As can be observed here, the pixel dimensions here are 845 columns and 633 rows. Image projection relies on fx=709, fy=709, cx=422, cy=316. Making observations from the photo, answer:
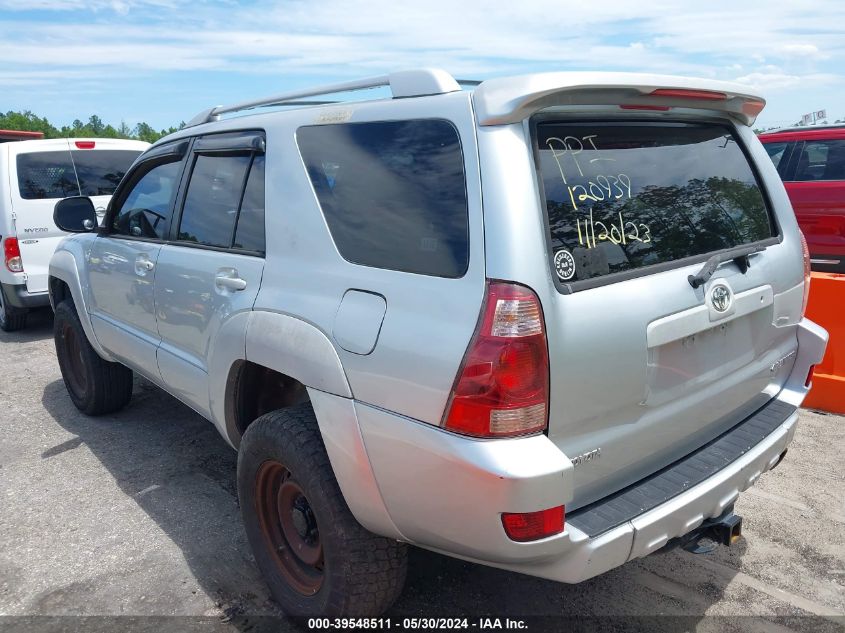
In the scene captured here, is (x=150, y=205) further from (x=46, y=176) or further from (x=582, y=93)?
(x=46, y=176)

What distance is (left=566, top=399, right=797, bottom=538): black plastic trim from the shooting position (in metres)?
2.11

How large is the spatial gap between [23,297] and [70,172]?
1.42 metres

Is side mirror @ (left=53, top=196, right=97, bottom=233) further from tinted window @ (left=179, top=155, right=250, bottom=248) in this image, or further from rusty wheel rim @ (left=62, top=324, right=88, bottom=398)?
tinted window @ (left=179, top=155, right=250, bottom=248)

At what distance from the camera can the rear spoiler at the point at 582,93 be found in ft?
6.56

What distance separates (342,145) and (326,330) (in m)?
0.69

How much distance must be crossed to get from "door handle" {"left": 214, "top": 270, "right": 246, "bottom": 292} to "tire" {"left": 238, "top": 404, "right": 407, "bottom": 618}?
552mm

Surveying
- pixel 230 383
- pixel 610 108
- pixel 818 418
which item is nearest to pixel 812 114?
pixel 818 418

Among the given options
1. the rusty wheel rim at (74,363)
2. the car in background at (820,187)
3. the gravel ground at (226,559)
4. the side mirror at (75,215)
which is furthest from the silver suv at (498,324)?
the car in background at (820,187)

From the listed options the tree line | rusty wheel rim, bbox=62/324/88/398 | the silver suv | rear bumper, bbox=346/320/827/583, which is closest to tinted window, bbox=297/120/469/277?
the silver suv

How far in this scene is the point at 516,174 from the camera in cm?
201

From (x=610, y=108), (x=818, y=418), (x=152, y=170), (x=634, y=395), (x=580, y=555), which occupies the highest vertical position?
(x=610, y=108)

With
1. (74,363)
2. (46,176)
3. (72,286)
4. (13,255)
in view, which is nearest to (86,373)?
(74,363)

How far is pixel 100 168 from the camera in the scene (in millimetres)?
7777

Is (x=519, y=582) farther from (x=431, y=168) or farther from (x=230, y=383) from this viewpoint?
(x=431, y=168)
